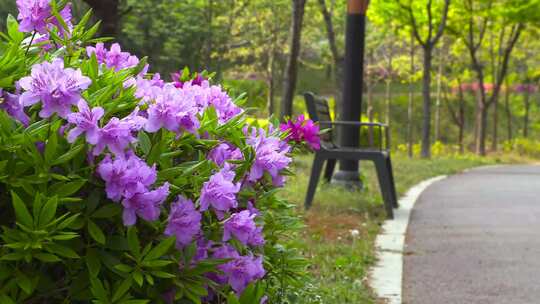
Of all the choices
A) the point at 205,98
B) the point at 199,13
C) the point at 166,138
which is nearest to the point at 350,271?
the point at 205,98

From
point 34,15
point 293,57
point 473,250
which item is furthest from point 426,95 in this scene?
point 34,15

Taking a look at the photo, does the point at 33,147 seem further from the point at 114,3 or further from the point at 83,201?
the point at 114,3

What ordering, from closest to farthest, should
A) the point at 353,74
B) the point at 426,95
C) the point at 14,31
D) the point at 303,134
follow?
the point at 14,31
the point at 303,134
the point at 353,74
the point at 426,95

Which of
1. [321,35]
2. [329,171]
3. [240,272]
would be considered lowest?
[321,35]

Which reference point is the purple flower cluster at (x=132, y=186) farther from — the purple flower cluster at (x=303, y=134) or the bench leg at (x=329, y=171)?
the bench leg at (x=329, y=171)

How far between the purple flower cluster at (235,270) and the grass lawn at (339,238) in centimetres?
98

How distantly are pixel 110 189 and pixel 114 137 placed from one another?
13 centimetres

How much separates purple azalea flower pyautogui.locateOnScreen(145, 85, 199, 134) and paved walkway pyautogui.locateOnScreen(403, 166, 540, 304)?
3.01 m

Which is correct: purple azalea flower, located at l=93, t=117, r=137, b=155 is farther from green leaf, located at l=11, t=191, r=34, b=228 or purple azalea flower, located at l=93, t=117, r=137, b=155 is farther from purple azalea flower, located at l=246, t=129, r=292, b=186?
purple azalea flower, located at l=246, t=129, r=292, b=186

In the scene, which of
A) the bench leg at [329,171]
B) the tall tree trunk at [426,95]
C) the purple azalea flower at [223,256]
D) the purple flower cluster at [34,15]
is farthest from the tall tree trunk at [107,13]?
the tall tree trunk at [426,95]

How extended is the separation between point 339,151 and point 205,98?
5691mm

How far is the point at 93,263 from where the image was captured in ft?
7.30

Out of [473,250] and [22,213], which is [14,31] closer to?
[22,213]

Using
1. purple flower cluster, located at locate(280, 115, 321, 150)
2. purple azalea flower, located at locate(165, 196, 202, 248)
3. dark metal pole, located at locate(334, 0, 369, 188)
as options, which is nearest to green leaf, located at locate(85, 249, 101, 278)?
purple azalea flower, located at locate(165, 196, 202, 248)
